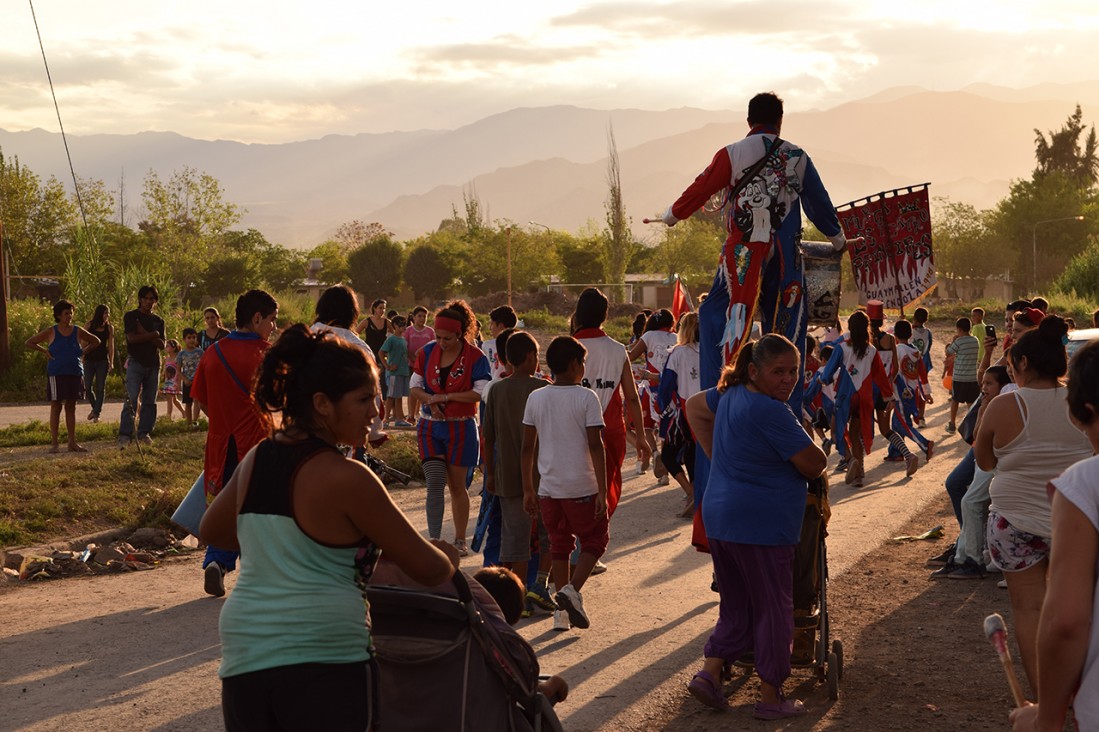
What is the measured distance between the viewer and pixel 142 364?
1712cm

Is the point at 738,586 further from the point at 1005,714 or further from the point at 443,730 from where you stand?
the point at 443,730

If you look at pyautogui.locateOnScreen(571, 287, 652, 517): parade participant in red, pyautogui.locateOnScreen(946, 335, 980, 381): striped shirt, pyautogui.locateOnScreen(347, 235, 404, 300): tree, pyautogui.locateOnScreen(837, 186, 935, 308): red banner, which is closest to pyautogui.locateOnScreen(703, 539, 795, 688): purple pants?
pyautogui.locateOnScreen(837, 186, 935, 308): red banner

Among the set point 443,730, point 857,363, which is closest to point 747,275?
point 443,730

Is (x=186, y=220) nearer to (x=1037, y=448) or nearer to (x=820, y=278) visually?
(x=820, y=278)

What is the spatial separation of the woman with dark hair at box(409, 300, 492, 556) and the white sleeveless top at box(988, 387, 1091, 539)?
4.48m

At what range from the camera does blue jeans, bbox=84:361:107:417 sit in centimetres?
1866

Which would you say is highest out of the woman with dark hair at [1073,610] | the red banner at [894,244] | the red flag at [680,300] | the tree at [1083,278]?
the red banner at [894,244]

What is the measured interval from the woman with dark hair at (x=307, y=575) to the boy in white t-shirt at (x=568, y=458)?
423 cm

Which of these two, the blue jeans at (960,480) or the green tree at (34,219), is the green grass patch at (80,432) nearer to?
the blue jeans at (960,480)

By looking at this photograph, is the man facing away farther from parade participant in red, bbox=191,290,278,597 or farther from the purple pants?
parade participant in red, bbox=191,290,278,597

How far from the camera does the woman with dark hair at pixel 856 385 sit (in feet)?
50.2

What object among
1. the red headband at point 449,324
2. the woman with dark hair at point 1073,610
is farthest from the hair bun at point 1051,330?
the red headband at point 449,324

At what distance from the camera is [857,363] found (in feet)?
50.5

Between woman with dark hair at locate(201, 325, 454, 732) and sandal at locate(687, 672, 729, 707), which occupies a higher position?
woman with dark hair at locate(201, 325, 454, 732)
